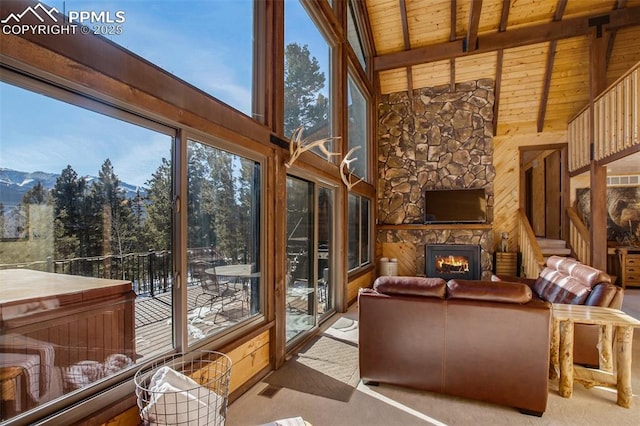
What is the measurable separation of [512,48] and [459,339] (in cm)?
665

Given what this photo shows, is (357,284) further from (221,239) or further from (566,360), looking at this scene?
(221,239)

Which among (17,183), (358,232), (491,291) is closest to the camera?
(17,183)

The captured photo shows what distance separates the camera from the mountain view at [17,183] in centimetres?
135

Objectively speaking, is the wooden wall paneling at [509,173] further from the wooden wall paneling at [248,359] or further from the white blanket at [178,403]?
the white blanket at [178,403]

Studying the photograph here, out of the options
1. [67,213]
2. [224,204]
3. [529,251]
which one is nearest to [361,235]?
[529,251]

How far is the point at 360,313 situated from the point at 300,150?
1.64m

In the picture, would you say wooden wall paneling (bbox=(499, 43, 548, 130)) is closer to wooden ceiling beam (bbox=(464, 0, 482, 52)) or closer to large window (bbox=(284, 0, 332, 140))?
wooden ceiling beam (bbox=(464, 0, 482, 52))

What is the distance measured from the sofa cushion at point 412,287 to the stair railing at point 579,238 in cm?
526

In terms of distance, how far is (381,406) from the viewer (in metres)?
2.49

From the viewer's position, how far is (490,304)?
2.42m

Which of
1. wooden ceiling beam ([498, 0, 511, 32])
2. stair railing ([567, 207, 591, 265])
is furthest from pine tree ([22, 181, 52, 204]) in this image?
stair railing ([567, 207, 591, 265])

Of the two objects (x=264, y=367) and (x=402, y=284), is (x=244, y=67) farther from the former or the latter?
(x=264, y=367)

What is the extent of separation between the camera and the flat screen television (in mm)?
7277

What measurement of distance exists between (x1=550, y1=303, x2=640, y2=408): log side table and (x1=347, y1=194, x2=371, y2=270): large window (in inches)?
125
